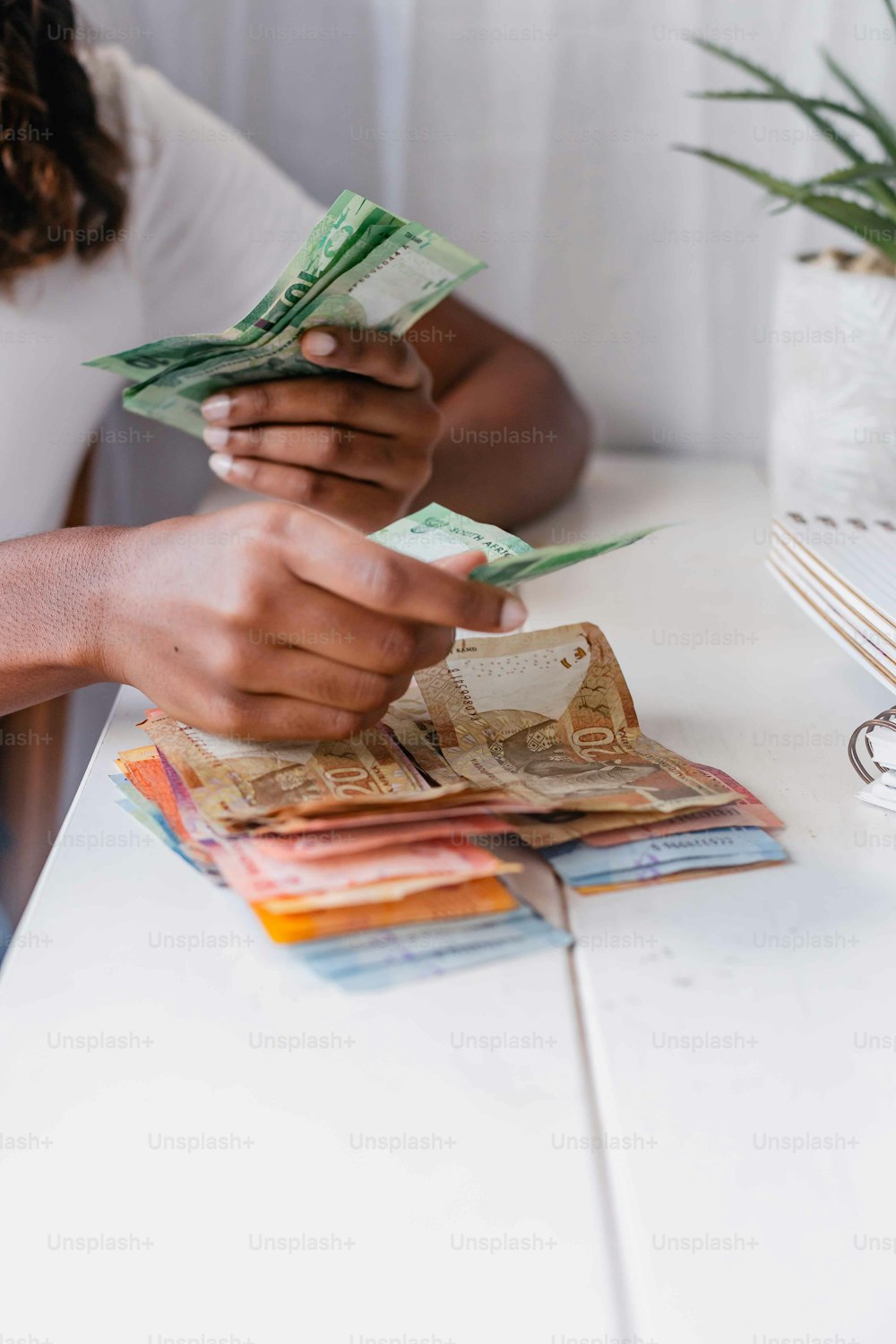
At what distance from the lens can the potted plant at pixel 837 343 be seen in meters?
0.85

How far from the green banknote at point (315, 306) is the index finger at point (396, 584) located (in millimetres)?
168

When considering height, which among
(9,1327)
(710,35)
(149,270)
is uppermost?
(710,35)

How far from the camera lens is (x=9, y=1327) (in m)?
0.31

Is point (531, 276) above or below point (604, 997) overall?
above

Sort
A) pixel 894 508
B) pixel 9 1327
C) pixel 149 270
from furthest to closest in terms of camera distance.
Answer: pixel 149 270 < pixel 894 508 < pixel 9 1327

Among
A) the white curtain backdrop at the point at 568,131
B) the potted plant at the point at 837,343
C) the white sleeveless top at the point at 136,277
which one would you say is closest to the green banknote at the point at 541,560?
the potted plant at the point at 837,343

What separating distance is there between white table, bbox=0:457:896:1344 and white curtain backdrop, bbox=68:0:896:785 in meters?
0.90

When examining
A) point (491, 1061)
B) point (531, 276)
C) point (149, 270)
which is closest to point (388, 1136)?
point (491, 1061)

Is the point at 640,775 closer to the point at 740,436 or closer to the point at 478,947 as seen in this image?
the point at 478,947

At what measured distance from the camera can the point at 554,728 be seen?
610 millimetres

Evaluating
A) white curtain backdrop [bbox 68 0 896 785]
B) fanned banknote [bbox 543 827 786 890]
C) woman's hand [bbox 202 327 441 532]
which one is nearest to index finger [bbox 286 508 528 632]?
fanned banknote [bbox 543 827 786 890]

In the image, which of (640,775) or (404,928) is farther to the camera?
(640,775)

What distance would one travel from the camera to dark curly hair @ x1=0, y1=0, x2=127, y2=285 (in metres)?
0.94

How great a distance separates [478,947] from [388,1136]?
0.10 m
